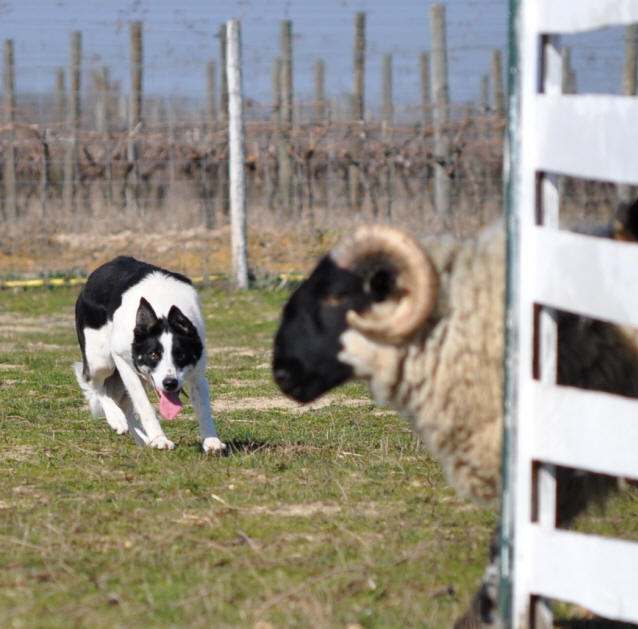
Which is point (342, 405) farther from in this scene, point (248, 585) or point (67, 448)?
point (248, 585)

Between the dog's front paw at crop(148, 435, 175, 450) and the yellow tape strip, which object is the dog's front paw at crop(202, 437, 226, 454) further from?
the yellow tape strip

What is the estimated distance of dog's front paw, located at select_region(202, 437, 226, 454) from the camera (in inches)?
247

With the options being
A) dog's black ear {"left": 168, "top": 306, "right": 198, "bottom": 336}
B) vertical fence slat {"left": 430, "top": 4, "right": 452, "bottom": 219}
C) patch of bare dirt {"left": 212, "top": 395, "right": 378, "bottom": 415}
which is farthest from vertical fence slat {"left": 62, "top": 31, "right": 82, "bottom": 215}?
dog's black ear {"left": 168, "top": 306, "right": 198, "bottom": 336}

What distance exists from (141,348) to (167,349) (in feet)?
0.66

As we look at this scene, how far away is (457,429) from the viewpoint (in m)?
3.96

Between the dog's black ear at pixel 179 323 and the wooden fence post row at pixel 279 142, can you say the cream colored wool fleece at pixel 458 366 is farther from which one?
the wooden fence post row at pixel 279 142

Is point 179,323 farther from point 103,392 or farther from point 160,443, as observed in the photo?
point 103,392

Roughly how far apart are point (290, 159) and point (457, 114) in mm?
2466

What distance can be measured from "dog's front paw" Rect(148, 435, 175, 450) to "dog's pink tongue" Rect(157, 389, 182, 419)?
0.14 meters

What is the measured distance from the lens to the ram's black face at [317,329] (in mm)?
3932

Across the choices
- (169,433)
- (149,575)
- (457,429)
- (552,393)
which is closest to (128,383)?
(169,433)

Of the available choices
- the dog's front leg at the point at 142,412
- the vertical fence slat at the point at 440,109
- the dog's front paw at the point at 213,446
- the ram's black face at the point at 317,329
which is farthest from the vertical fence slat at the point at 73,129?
the ram's black face at the point at 317,329

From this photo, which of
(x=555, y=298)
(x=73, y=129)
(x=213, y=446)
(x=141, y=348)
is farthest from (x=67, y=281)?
(x=555, y=298)

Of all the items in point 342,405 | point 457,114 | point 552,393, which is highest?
point 457,114
